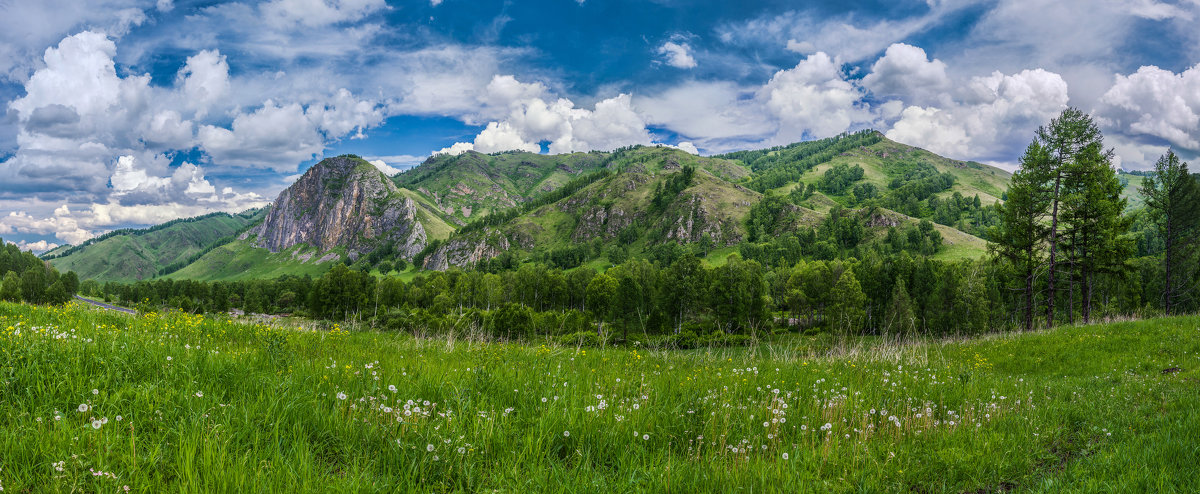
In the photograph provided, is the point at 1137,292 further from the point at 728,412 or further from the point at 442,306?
the point at 442,306

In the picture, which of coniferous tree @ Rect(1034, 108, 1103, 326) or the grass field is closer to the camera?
the grass field

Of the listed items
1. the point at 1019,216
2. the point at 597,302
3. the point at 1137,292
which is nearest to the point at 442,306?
the point at 597,302

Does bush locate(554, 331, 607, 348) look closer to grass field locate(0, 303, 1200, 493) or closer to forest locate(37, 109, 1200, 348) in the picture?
forest locate(37, 109, 1200, 348)

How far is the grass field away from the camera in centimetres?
324

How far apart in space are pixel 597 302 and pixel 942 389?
3489 inches

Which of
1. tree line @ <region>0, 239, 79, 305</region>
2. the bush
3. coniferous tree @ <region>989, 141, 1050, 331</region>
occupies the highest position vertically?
coniferous tree @ <region>989, 141, 1050, 331</region>

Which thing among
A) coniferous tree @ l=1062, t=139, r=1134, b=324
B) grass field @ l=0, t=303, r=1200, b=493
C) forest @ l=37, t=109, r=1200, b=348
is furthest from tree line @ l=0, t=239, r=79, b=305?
coniferous tree @ l=1062, t=139, r=1134, b=324

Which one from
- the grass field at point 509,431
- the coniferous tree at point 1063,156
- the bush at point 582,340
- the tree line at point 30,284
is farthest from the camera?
the tree line at point 30,284

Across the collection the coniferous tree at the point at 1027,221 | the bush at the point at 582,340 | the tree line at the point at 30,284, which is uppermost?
the coniferous tree at the point at 1027,221

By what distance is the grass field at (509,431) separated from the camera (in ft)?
10.6

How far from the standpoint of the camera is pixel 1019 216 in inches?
1260

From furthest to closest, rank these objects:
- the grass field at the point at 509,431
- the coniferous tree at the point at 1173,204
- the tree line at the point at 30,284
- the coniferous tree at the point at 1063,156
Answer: the tree line at the point at 30,284 < the coniferous tree at the point at 1173,204 < the coniferous tree at the point at 1063,156 < the grass field at the point at 509,431

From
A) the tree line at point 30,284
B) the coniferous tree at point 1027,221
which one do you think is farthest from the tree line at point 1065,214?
the tree line at point 30,284

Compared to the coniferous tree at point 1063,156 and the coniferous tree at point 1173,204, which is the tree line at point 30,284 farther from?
the coniferous tree at point 1173,204
